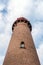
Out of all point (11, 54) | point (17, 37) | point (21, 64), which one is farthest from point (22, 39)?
point (21, 64)

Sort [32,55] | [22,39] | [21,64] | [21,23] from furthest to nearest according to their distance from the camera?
[21,23]
[22,39]
[32,55]
[21,64]

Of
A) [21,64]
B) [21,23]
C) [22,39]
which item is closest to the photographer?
[21,64]

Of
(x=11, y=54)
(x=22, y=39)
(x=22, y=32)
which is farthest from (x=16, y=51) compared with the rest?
(x=22, y=32)

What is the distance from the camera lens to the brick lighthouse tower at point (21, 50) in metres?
17.2

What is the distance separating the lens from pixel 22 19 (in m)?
22.7

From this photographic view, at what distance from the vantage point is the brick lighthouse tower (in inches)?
678

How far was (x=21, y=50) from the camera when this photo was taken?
18.2 meters

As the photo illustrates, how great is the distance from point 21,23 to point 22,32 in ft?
7.14

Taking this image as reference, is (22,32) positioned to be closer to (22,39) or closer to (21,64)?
(22,39)

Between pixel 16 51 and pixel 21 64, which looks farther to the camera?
pixel 16 51

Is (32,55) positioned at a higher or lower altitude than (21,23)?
lower

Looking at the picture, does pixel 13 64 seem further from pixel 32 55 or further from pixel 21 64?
pixel 32 55

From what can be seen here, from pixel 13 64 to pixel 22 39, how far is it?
338 cm

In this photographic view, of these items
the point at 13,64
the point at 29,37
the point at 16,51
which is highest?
the point at 29,37
